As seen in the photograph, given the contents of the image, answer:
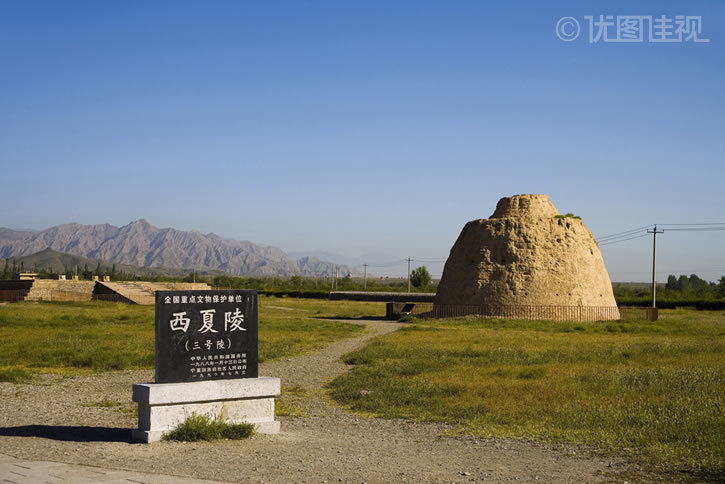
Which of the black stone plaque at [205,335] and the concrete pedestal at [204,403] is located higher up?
the black stone plaque at [205,335]

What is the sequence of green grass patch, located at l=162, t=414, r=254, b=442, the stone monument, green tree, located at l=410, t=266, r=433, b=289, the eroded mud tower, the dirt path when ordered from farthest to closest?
green tree, located at l=410, t=266, r=433, b=289 → the eroded mud tower → the stone monument → green grass patch, located at l=162, t=414, r=254, b=442 → the dirt path

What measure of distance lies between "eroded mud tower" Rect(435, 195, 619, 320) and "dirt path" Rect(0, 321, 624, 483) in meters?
26.9

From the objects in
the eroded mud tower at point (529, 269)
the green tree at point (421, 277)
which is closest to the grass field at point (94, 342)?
the eroded mud tower at point (529, 269)

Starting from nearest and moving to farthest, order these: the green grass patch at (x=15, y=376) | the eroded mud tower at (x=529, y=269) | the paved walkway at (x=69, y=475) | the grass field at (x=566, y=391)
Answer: the paved walkway at (x=69, y=475) → the grass field at (x=566, y=391) → the green grass patch at (x=15, y=376) → the eroded mud tower at (x=529, y=269)

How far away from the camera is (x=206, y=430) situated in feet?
33.0

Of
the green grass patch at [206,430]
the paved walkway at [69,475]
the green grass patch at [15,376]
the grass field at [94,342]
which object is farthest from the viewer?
the grass field at [94,342]

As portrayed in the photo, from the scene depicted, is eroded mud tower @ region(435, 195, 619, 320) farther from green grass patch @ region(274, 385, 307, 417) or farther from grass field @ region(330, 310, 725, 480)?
green grass patch @ region(274, 385, 307, 417)

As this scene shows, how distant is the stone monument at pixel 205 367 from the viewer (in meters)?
10.1

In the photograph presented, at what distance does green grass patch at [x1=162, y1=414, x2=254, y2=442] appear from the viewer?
1003cm

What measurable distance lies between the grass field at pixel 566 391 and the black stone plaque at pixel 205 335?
3.34 metres

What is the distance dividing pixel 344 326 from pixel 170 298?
26854mm

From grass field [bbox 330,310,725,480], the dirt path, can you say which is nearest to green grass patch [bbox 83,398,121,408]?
the dirt path

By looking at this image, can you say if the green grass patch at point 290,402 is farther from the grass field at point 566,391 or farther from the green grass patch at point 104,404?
the green grass patch at point 104,404

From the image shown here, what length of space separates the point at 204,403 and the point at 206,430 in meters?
0.58
